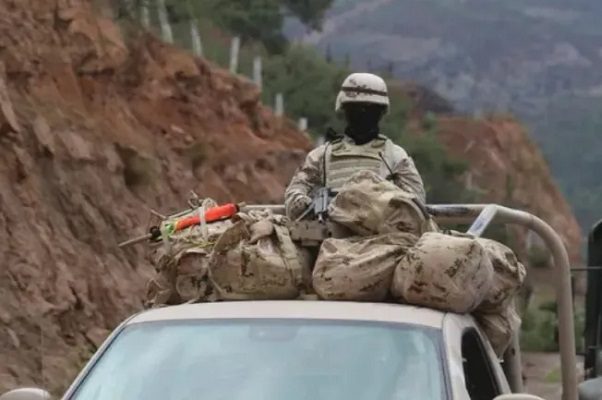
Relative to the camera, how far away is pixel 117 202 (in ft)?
70.0

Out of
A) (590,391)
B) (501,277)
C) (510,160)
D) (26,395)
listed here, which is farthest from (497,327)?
(510,160)

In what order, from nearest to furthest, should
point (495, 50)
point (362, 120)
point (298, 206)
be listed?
point (298, 206)
point (362, 120)
point (495, 50)

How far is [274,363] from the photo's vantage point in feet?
19.8

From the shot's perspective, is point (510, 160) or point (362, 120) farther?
point (510, 160)

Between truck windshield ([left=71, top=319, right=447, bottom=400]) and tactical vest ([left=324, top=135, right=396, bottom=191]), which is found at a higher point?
tactical vest ([left=324, top=135, right=396, bottom=191])

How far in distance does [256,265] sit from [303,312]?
1.42ft

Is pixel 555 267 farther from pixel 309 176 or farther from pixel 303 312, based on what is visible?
pixel 303 312

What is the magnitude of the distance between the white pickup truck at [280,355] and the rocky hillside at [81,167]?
9.14 m

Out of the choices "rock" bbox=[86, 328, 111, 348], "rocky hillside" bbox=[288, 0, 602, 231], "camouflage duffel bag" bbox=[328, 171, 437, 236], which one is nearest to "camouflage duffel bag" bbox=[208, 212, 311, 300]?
"camouflage duffel bag" bbox=[328, 171, 437, 236]

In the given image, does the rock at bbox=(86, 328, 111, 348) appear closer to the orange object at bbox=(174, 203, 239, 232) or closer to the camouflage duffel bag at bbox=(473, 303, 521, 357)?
the orange object at bbox=(174, 203, 239, 232)

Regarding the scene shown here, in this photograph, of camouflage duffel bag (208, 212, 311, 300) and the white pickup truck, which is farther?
camouflage duffel bag (208, 212, 311, 300)

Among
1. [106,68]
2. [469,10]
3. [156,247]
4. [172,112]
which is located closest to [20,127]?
[106,68]

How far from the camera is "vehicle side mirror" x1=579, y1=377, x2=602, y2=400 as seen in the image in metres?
8.88

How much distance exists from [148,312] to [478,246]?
133 centimetres
